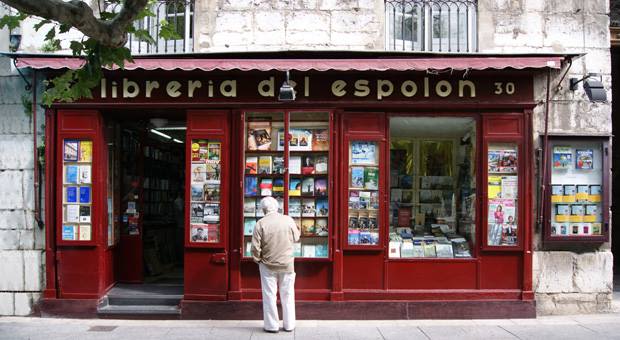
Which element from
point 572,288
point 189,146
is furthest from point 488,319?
point 189,146

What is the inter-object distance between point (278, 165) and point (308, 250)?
1.23 metres

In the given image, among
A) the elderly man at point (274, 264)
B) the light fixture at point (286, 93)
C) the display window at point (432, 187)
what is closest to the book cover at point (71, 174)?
the elderly man at point (274, 264)

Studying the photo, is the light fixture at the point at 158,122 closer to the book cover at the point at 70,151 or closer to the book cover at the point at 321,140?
the book cover at the point at 70,151

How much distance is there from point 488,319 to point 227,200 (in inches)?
151

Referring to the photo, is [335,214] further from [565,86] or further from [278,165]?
[565,86]

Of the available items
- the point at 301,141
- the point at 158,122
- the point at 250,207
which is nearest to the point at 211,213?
the point at 250,207

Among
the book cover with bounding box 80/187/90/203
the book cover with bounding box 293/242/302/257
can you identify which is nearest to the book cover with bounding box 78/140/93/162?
the book cover with bounding box 80/187/90/203

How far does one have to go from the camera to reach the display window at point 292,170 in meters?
8.27

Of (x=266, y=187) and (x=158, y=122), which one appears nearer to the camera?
(x=266, y=187)

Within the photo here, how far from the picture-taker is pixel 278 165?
834 centimetres

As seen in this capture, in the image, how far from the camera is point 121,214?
9297mm

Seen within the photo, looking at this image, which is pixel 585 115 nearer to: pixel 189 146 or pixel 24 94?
pixel 189 146

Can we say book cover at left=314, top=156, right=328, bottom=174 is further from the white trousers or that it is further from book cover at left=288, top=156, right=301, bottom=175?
the white trousers

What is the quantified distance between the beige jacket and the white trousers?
10cm
